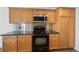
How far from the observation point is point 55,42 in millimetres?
5020

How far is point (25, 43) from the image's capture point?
4.74 m

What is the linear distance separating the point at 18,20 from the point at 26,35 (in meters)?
0.83

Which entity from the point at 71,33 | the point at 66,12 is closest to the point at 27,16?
the point at 66,12

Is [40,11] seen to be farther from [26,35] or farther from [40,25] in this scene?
[26,35]

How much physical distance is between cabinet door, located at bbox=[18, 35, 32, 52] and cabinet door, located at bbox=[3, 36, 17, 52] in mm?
182

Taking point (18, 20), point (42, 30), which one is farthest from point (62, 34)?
point (18, 20)

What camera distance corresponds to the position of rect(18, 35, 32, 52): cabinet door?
4682mm

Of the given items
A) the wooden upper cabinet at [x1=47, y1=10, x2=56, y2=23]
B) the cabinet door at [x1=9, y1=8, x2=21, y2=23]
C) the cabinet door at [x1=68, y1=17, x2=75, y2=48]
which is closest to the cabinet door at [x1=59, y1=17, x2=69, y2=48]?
the cabinet door at [x1=68, y1=17, x2=75, y2=48]

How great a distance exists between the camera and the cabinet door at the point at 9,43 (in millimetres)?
4579

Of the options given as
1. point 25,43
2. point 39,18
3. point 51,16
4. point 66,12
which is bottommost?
point 25,43

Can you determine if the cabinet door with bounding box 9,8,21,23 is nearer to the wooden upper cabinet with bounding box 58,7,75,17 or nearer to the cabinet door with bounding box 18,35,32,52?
the cabinet door with bounding box 18,35,32,52

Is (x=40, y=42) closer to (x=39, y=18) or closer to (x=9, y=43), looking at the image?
(x=39, y=18)

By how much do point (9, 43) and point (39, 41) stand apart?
3.62 ft
